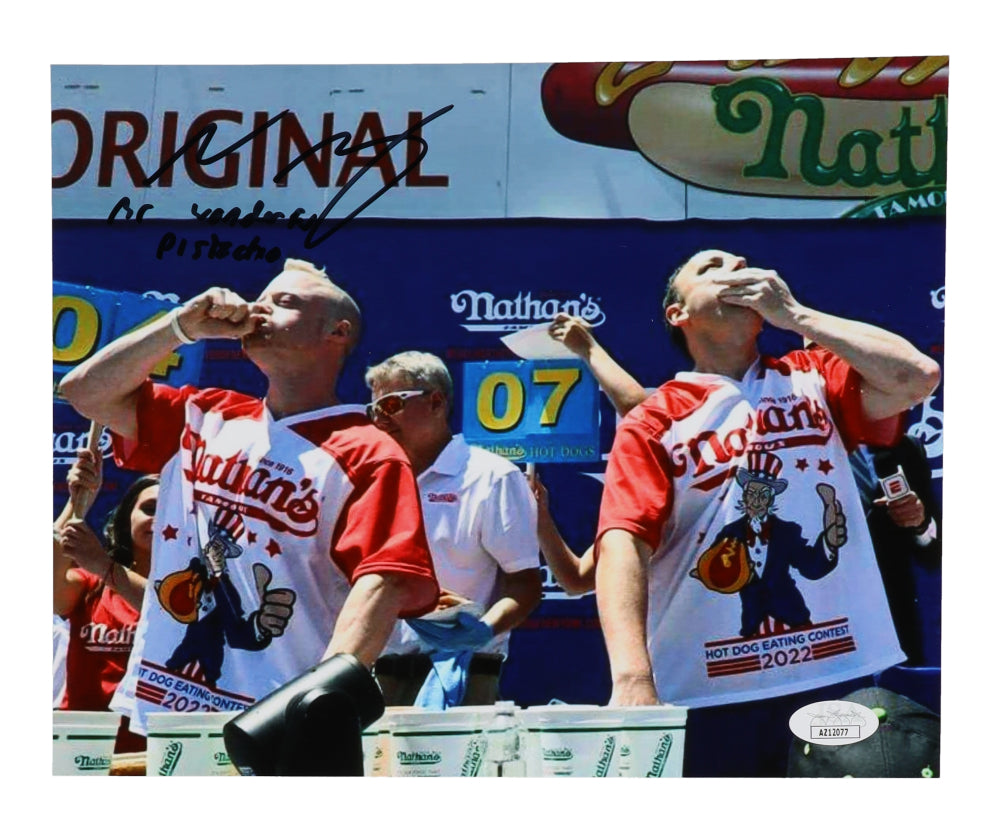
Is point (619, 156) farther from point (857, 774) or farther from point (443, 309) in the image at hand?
point (857, 774)

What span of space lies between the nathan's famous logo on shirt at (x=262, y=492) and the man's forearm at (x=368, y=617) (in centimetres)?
31

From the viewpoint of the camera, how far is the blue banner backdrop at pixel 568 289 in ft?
26.7

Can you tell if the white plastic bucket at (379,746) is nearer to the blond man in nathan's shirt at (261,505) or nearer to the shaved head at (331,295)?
the blond man in nathan's shirt at (261,505)

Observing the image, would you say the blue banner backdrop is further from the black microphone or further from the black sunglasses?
the black microphone

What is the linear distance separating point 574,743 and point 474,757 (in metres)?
0.38

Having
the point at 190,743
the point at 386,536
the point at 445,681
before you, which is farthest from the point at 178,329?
the point at 445,681

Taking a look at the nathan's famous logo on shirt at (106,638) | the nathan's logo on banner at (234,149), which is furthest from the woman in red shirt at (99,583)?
the nathan's logo on banner at (234,149)

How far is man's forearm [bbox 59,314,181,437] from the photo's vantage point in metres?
8.21

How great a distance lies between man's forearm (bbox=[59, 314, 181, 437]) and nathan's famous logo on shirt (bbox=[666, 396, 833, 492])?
2.02 metres

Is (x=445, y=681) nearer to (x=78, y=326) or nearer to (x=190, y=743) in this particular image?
(x=190, y=743)

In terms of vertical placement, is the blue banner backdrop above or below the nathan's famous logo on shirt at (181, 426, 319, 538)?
above

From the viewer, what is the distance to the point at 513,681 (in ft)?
26.5

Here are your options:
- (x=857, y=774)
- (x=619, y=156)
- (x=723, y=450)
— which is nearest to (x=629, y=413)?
(x=723, y=450)

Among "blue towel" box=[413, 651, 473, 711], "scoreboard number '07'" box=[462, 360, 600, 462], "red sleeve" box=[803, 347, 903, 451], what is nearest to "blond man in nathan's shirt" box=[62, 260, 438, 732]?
"blue towel" box=[413, 651, 473, 711]
